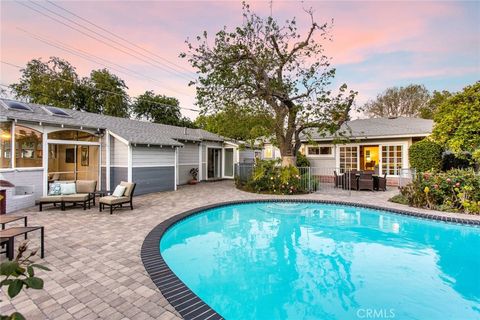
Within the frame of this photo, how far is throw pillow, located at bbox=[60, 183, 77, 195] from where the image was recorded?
340 inches

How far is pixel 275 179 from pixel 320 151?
6007 mm

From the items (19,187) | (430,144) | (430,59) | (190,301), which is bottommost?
(190,301)

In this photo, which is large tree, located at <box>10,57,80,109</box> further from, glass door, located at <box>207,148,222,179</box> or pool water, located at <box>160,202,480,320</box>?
pool water, located at <box>160,202,480,320</box>

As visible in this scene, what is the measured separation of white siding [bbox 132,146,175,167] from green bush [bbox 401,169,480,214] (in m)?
11.3

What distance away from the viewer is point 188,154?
16.2 meters

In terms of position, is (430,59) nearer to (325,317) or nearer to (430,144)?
(430,144)

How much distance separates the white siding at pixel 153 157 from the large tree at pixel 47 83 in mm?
16890

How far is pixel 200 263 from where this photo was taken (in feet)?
16.3

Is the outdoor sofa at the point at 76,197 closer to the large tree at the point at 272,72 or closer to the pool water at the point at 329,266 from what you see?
the pool water at the point at 329,266

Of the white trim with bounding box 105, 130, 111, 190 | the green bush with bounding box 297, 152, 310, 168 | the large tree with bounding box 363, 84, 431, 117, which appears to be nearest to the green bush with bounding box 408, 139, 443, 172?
the green bush with bounding box 297, 152, 310, 168

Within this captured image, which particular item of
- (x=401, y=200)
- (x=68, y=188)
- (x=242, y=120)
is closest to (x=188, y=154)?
(x=242, y=120)

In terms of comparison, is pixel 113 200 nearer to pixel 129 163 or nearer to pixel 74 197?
pixel 74 197

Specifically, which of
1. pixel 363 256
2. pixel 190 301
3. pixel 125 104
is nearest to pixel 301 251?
pixel 363 256

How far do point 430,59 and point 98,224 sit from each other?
60.1 ft
